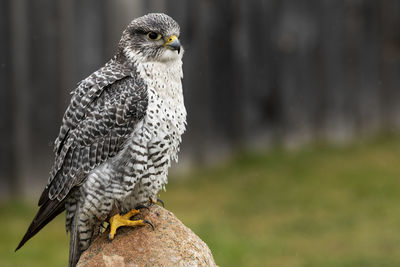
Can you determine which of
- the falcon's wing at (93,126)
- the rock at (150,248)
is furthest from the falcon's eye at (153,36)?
the rock at (150,248)

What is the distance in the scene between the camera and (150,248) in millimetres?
3842

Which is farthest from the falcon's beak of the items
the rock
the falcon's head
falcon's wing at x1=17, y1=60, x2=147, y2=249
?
the rock

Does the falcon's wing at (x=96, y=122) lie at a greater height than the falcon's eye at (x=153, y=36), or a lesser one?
lesser

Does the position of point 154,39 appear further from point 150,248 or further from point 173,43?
point 150,248

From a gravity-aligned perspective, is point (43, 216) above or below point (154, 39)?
below

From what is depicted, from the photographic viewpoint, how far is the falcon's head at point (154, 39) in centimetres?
400

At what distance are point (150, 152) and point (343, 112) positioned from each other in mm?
6084

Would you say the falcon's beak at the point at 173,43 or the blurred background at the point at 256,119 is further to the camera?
the blurred background at the point at 256,119

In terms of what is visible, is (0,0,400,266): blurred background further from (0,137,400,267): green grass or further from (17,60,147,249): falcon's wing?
(17,60,147,249): falcon's wing

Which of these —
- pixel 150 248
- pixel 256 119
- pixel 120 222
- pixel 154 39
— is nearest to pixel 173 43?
pixel 154 39

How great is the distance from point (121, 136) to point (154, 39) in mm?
583

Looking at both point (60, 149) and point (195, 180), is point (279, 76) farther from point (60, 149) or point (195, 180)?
point (60, 149)

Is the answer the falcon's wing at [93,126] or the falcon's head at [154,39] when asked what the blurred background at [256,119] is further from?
the falcon's head at [154,39]

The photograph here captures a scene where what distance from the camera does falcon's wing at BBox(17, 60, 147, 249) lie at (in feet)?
12.9
